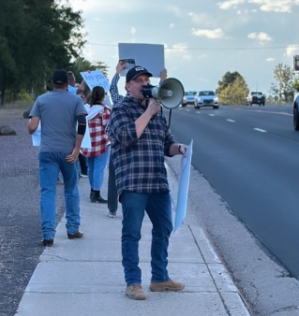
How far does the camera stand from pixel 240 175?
1393 centimetres

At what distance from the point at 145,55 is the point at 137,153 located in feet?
11.2

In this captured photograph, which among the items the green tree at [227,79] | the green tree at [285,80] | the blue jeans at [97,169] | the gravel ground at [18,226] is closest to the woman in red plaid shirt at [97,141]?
the blue jeans at [97,169]

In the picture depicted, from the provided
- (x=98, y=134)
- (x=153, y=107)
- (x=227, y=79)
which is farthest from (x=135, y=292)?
(x=227, y=79)

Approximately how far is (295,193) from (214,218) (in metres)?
2.27

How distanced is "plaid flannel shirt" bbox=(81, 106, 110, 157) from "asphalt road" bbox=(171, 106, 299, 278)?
2081 millimetres

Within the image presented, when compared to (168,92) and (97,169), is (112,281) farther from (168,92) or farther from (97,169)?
(97,169)

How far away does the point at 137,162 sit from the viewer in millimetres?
5652

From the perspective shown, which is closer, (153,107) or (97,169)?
(153,107)

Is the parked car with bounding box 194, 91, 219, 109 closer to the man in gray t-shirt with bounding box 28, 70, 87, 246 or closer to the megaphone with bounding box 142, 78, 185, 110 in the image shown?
the man in gray t-shirt with bounding box 28, 70, 87, 246

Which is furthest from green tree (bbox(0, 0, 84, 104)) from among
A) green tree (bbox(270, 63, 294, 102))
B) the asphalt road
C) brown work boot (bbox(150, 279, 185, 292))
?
green tree (bbox(270, 63, 294, 102))

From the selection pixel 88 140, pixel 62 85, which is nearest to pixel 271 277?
pixel 62 85

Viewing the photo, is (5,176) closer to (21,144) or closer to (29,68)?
(21,144)

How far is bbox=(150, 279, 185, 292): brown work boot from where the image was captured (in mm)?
6012

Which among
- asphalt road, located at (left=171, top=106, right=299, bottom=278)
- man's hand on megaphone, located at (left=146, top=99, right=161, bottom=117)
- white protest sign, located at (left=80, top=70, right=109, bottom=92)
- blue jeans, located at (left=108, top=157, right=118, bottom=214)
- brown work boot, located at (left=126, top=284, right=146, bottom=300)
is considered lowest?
asphalt road, located at (left=171, top=106, right=299, bottom=278)
